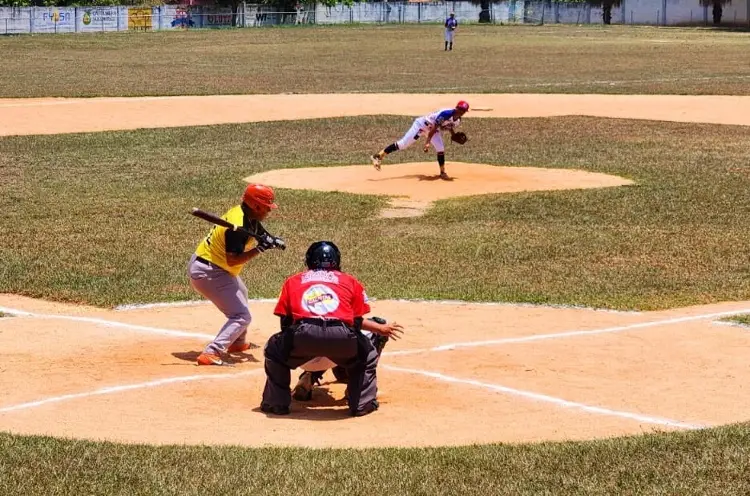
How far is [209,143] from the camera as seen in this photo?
106 ft

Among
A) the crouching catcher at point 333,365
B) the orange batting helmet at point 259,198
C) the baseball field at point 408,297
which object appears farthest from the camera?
the orange batting helmet at point 259,198

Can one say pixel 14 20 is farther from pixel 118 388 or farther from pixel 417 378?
pixel 417 378

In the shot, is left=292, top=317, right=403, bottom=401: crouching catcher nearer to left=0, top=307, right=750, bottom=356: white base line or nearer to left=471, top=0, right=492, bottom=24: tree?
left=0, top=307, right=750, bottom=356: white base line

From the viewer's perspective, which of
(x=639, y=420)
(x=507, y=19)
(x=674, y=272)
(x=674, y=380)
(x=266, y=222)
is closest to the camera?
(x=639, y=420)

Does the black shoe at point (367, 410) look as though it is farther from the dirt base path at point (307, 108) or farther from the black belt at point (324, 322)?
the dirt base path at point (307, 108)

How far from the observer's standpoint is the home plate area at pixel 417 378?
32.7 ft

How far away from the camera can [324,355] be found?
1038cm

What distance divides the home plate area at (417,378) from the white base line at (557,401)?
0.8 inches

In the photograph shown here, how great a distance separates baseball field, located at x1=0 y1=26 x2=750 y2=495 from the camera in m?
8.96

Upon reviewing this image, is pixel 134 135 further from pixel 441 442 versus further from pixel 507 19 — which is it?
pixel 507 19

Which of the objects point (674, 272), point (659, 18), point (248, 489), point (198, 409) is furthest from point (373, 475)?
point (659, 18)

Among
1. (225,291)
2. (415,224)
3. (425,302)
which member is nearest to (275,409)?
(225,291)

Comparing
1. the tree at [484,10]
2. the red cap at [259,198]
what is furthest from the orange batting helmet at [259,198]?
the tree at [484,10]

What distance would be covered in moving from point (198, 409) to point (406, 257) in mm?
8023
